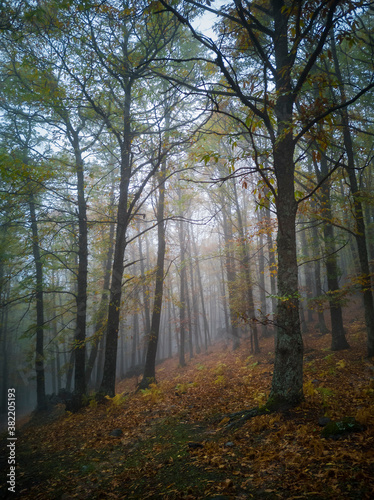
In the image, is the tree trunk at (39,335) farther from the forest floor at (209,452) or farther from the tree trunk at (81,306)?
the forest floor at (209,452)

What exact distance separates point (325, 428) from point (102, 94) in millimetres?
10624

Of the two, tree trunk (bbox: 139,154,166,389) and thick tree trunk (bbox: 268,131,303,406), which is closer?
thick tree trunk (bbox: 268,131,303,406)

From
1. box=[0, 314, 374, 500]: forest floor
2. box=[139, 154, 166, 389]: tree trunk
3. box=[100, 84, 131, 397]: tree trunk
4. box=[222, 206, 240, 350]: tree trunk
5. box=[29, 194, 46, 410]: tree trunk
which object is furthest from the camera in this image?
box=[222, 206, 240, 350]: tree trunk

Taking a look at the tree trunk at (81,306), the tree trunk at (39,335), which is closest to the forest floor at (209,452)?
the tree trunk at (81,306)

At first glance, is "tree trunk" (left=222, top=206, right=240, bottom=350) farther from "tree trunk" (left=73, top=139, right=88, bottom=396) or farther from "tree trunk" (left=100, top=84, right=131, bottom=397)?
"tree trunk" (left=73, top=139, right=88, bottom=396)

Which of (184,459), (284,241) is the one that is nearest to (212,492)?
(184,459)

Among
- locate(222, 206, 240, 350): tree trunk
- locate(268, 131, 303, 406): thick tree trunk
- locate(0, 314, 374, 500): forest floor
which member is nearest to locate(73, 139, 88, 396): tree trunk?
locate(0, 314, 374, 500): forest floor

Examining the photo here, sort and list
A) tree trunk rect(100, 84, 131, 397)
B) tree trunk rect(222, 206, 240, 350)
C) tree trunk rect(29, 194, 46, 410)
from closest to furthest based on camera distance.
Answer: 1. tree trunk rect(100, 84, 131, 397)
2. tree trunk rect(29, 194, 46, 410)
3. tree trunk rect(222, 206, 240, 350)

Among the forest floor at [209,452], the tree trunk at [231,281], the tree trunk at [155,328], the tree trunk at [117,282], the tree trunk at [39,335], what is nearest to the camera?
the forest floor at [209,452]

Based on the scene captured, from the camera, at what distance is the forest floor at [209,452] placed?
2748mm

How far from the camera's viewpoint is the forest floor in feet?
9.02

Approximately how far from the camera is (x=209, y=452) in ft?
12.4

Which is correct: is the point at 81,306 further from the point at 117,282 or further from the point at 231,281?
the point at 231,281

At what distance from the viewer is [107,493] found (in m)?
3.37
